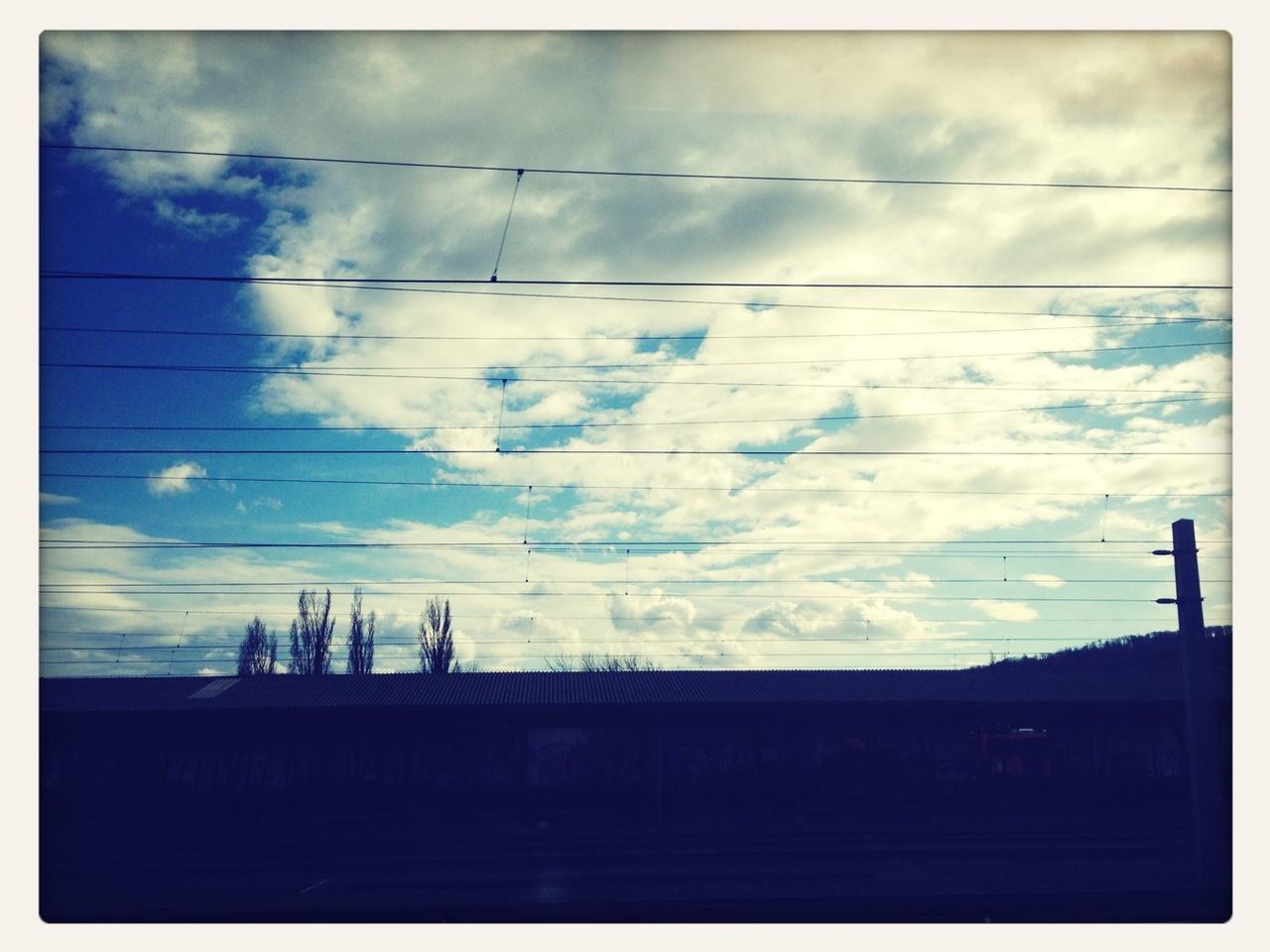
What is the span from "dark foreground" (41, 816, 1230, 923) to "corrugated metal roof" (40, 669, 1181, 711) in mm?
3914

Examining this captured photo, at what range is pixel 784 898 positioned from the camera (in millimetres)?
12812

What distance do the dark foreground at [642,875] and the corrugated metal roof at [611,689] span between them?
12.8ft

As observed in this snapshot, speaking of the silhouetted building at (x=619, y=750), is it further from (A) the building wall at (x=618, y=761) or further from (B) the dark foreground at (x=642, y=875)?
(B) the dark foreground at (x=642, y=875)

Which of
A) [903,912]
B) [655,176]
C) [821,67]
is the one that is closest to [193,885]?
[903,912]

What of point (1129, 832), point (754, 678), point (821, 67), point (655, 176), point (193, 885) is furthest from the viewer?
point (754, 678)

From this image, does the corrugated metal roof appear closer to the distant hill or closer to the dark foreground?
the distant hill

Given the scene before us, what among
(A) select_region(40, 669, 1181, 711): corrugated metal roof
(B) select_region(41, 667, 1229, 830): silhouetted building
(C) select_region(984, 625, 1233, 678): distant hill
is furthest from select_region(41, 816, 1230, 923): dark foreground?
(C) select_region(984, 625, 1233, 678): distant hill

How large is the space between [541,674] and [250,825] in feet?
32.1

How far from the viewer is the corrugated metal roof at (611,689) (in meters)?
26.3

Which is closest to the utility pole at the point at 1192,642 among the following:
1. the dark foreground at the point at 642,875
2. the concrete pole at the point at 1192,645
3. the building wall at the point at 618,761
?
the concrete pole at the point at 1192,645

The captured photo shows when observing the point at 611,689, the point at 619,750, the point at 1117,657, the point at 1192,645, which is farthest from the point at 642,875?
the point at 1117,657

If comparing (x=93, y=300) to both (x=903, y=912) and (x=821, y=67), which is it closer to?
(x=821, y=67)

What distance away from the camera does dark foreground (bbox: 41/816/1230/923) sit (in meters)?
9.64

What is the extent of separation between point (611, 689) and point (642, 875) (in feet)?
43.0
